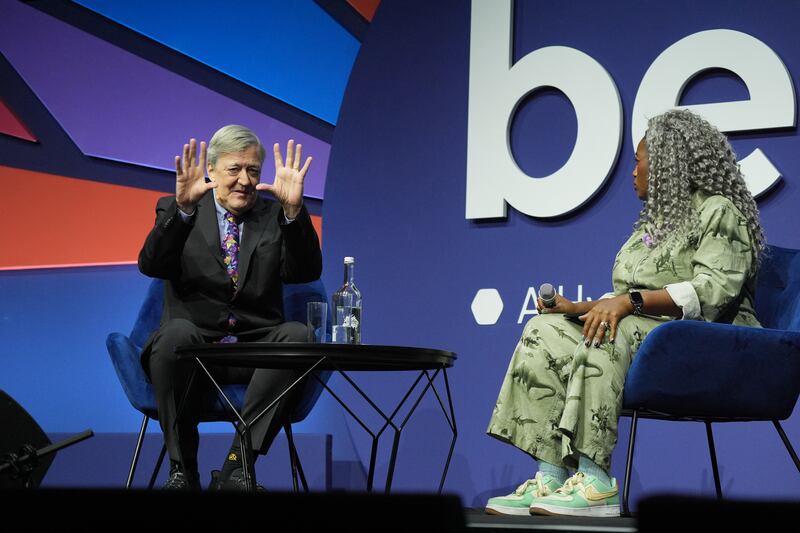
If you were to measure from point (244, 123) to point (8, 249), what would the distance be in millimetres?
1220

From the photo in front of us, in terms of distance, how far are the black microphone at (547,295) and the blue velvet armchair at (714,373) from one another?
28 centimetres

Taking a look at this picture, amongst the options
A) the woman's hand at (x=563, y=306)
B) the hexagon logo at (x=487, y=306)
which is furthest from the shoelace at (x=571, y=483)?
the hexagon logo at (x=487, y=306)

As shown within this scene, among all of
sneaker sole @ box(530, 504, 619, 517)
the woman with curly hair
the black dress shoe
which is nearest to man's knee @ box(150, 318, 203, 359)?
the black dress shoe

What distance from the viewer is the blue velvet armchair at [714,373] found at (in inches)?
92.7

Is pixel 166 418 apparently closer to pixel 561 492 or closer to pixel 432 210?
pixel 561 492

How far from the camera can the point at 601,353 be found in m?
2.41

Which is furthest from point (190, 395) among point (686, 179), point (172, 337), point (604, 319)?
point (686, 179)

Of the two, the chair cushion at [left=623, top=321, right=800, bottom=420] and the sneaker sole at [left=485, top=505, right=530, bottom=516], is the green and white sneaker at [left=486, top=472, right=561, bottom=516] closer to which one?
the sneaker sole at [left=485, top=505, right=530, bottom=516]

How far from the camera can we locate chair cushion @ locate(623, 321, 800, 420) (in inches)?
92.7

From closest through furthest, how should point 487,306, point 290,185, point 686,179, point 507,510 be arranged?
point 507,510 < point 686,179 < point 290,185 < point 487,306

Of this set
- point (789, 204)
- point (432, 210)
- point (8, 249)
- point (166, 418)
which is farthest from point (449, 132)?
point (8, 249)

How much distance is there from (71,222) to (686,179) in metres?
2.79

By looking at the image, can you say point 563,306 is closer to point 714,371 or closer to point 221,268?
point 714,371

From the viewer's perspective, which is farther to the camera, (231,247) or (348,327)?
(231,247)
